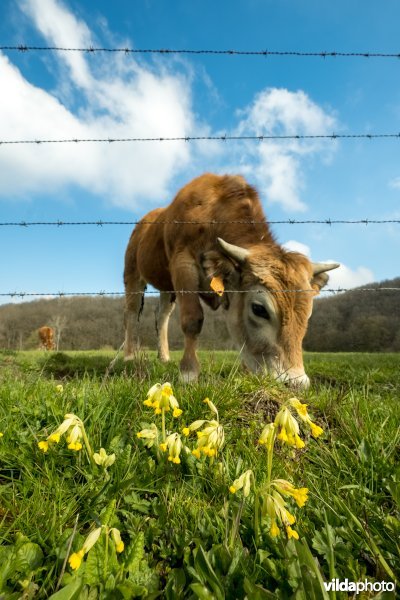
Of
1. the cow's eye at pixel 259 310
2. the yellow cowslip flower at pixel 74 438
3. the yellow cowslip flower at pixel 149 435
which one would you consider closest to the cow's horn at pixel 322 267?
the cow's eye at pixel 259 310

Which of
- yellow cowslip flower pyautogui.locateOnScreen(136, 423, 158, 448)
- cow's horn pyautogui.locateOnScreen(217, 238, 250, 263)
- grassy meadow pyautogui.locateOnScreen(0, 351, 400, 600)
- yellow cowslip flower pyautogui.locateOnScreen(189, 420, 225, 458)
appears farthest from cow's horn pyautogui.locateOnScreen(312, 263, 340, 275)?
yellow cowslip flower pyautogui.locateOnScreen(189, 420, 225, 458)

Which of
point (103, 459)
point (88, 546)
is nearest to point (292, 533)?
point (88, 546)

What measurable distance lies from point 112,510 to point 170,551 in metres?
0.29

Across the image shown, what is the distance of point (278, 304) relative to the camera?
4750 mm

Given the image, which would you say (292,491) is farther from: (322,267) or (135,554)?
(322,267)

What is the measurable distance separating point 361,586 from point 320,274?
5093 millimetres

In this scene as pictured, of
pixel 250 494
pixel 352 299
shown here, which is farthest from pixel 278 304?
pixel 352 299

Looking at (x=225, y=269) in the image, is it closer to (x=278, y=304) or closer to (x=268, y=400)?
(x=278, y=304)

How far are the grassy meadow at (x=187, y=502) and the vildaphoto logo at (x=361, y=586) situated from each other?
24mm

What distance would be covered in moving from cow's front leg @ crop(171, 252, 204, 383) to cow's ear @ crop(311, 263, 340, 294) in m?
1.74

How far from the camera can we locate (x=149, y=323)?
15.4m

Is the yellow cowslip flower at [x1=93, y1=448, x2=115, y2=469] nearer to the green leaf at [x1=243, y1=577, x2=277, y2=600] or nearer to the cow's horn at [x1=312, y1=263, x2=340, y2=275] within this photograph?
the green leaf at [x1=243, y1=577, x2=277, y2=600]

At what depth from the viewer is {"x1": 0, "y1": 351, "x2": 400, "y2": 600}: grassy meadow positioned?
1425 mm

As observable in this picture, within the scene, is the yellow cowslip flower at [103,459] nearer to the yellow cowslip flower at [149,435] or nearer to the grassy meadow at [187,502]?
the grassy meadow at [187,502]
